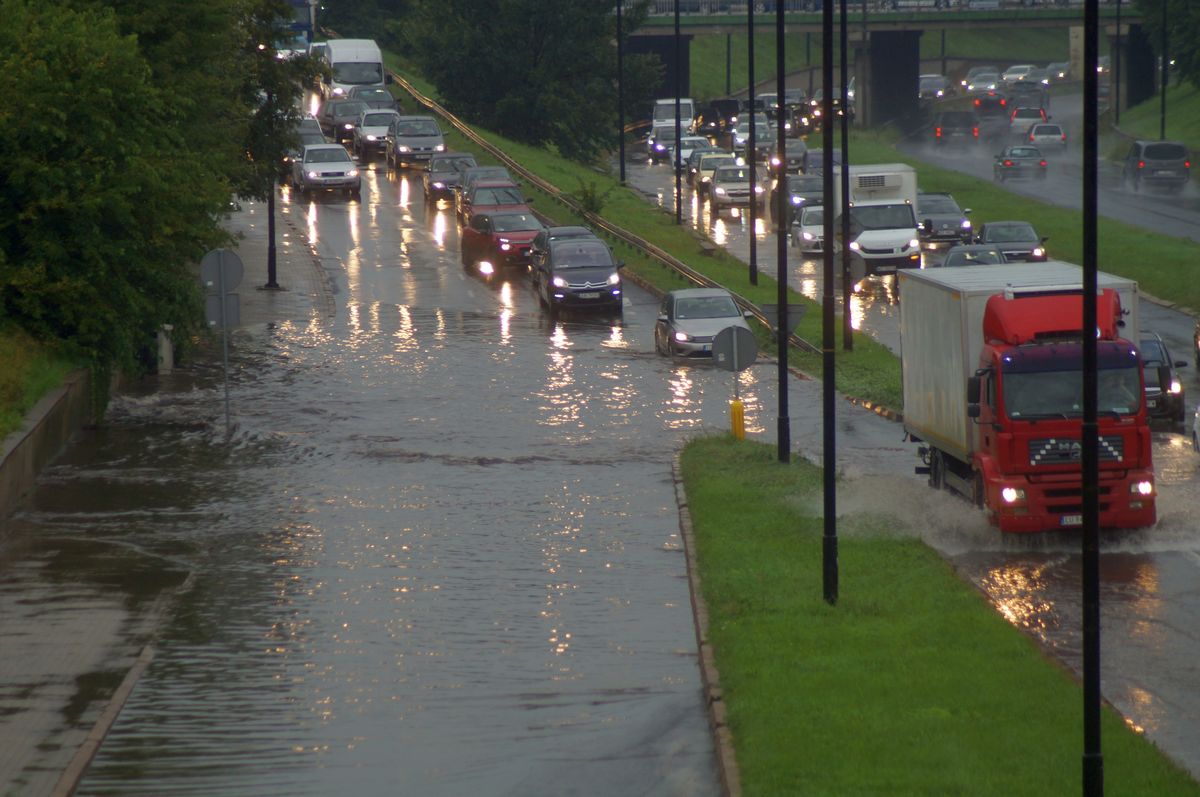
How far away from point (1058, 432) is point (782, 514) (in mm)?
3390

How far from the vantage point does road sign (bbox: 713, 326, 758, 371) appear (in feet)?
80.6

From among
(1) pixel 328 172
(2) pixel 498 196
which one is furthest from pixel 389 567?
(1) pixel 328 172

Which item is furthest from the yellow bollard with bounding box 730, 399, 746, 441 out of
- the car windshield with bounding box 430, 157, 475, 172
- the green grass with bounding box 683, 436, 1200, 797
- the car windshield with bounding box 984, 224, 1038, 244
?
the car windshield with bounding box 430, 157, 475, 172

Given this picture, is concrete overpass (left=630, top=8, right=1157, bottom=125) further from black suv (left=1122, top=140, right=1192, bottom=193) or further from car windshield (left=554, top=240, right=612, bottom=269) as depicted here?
car windshield (left=554, top=240, right=612, bottom=269)

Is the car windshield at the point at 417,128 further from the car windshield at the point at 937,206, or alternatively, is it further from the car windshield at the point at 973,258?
the car windshield at the point at 973,258

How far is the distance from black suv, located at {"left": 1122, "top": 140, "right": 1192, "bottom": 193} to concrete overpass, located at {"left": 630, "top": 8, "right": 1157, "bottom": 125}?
2090cm

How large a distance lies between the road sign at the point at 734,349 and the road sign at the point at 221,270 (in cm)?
746

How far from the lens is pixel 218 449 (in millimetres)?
25656

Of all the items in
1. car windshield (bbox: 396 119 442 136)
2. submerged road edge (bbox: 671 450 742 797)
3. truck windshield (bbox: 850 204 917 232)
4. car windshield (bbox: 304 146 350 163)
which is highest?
car windshield (bbox: 396 119 442 136)

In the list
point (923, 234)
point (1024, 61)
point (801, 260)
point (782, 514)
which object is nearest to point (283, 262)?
point (801, 260)

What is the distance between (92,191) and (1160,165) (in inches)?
2246

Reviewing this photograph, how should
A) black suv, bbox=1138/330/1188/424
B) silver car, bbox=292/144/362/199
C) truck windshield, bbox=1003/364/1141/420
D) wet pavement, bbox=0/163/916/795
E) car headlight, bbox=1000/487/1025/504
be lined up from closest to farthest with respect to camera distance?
wet pavement, bbox=0/163/916/795 → car headlight, bbox=1000/487/1025/504 → truck windshield, bbox=1003/364/1141/420 → black suv, bbox=1138/330/1188/424 → silver car, bbox=292/144/362/199

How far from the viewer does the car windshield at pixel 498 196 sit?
2026 inches

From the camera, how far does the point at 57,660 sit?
14781 mm
